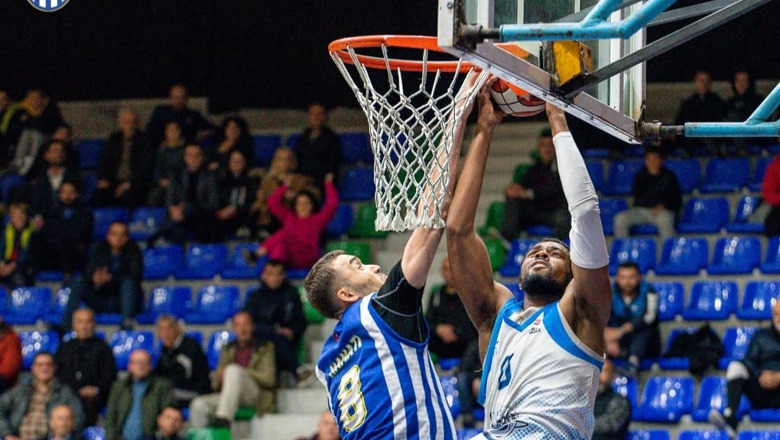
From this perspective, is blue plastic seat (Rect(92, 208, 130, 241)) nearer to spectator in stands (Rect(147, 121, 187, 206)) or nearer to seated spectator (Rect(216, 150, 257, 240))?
spectator in stands (Rect(147, 121, 187, 206))

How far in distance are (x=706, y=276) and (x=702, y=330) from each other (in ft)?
3.74

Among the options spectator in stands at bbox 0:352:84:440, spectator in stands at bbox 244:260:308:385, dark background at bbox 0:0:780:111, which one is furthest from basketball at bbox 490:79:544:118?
dark background at bbox 0:0:780:111

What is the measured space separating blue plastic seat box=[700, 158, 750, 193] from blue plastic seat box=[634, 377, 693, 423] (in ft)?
8.57

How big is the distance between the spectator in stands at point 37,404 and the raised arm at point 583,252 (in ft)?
25.5

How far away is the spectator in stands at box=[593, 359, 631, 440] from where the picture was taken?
987 centimetres

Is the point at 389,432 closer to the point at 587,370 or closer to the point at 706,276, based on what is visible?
the point at 587,370

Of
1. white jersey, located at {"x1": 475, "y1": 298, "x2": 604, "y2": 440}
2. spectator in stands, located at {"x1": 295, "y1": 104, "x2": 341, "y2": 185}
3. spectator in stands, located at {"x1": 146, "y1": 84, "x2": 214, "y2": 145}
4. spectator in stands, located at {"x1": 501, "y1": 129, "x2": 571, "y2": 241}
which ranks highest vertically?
spectator in stands, located at {"x1": 146, "y1": 84, "x2": 214, "y2": 145}

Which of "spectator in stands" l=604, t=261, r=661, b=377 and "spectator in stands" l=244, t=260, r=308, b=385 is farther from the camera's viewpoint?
"spectator in stands" l=244, t=260, r=308, b=385

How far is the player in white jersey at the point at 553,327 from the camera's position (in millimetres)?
4754

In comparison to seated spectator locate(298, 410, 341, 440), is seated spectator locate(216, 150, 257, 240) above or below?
above

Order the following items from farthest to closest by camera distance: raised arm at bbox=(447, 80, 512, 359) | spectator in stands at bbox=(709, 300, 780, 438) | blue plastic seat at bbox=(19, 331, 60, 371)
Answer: blue plastic seat at bbox=(19, 331, 60, 371) → spectator in stands at bbox=(709, 300, 780, 438) → raised arm at bbox=(447, 80, 512, 359)

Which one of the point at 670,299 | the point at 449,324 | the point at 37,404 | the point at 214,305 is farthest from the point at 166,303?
the point at 670,299

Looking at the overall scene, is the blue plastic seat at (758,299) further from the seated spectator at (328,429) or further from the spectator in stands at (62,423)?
the spectator in stands at (62,423)

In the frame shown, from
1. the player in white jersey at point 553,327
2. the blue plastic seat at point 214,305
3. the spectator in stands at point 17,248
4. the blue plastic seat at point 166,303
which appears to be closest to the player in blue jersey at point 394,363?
the player in white jersey at point 553,327
